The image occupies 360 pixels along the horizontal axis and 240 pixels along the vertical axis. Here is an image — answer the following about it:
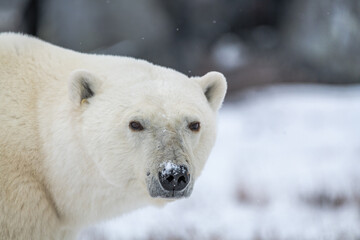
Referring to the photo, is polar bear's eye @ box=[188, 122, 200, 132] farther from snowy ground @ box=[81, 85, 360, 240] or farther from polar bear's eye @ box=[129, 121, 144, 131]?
snowy ground @ box=[81, 85, 360, 240]

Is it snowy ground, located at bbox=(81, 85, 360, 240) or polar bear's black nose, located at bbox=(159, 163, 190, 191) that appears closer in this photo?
polar bear's black nose, located at bbox=(159, 163, 190, 191)

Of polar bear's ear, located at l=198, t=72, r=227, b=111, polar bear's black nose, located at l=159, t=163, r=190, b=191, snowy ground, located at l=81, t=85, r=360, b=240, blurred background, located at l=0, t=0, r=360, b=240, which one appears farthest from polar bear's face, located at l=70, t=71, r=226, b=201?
blurred background, located at l=0, t=0, r=360, b=240

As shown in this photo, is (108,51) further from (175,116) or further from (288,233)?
(175,116)

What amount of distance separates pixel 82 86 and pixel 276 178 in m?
6.49

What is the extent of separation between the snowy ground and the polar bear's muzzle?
2.77 m

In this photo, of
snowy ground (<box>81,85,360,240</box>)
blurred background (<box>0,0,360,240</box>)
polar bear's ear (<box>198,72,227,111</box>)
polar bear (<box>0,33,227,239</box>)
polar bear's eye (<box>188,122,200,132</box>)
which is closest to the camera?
polar bear (<box>0,33,227,239</box>)

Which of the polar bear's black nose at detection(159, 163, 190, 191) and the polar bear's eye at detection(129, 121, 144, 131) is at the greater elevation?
the polar bear's eye at detection(129, 121, 144, 131)

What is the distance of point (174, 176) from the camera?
3213 mm

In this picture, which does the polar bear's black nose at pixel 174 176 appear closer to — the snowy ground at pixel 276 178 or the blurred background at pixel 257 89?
the snowy ground at pixel 276 178

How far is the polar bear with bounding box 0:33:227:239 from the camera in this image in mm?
3404

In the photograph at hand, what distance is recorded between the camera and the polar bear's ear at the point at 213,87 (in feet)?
13.0

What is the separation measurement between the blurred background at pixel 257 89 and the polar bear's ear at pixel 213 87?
3395mm

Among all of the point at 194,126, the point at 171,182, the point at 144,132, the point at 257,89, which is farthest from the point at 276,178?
the point at 171,182

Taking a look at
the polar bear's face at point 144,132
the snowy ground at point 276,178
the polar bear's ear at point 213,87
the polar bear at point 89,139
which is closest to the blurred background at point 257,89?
the snowy ground at point 276,178
